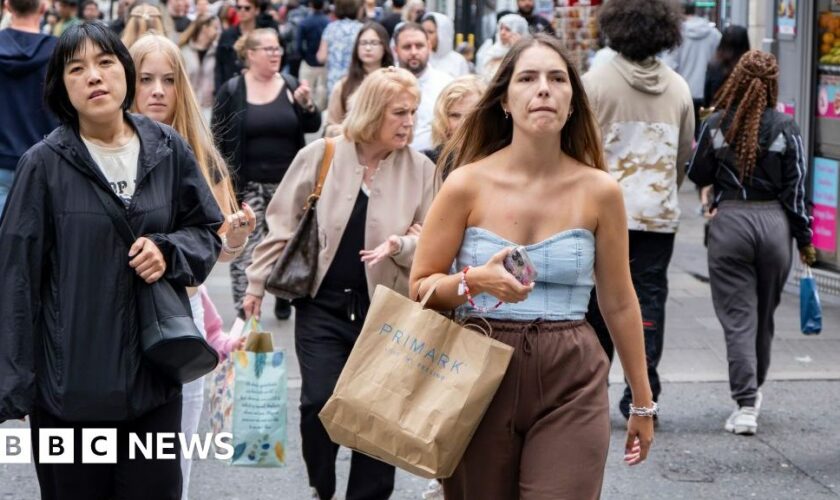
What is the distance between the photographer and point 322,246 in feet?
18.8

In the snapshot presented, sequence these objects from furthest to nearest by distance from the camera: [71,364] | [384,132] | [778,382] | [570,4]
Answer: [570,4] < [778,382] < [384,132] < [71,364]

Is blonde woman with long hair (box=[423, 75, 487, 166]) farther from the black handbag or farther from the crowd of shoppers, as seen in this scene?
the black handbag

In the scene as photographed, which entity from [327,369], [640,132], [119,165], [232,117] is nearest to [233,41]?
[232,117]

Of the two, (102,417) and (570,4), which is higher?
(570,4)

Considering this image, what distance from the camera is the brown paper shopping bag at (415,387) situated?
149 inches

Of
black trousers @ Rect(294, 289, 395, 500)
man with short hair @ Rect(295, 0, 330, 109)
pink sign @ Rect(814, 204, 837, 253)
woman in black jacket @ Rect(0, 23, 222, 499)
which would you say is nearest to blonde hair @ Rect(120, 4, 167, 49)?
black trousers @ Rect(294, 289, 395, 500)

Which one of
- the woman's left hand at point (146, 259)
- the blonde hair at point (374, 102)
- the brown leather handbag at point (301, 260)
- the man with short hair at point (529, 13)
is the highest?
the man with short hair at point (529, 13)

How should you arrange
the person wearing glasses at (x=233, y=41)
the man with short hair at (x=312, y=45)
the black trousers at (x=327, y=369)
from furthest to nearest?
1. the man with short hair at (x=312, y=45)
2. the person wearing glasses at (x=233, y=41)
3. the black trousers at (x=327, y=369)

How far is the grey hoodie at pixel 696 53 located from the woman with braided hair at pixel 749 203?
27.3 ft

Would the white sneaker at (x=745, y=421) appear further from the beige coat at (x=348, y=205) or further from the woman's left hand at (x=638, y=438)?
the woman's left hand at (x=638, y=438)

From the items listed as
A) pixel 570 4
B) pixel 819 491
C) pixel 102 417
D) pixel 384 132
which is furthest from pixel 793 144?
pixel 570 4

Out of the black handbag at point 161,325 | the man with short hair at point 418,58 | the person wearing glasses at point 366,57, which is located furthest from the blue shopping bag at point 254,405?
the man with short hair at point 418,58

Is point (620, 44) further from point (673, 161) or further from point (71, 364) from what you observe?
point (71, 364)

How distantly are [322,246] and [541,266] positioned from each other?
6.16ft
